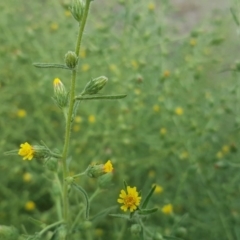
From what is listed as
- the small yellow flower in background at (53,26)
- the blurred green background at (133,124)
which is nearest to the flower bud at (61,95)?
the blurred green background at (133,124)

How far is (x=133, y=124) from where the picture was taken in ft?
6.36

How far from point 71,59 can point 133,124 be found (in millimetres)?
1004

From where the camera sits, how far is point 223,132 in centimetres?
226

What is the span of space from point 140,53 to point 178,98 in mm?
242

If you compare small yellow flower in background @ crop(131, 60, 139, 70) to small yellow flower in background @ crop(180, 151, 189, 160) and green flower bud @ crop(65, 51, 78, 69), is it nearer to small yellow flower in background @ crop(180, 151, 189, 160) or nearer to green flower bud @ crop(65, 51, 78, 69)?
small yellow flower in background @ crop(180, 151, 189, 160)

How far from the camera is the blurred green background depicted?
1.75 m

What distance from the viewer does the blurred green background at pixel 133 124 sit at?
1.75 meters

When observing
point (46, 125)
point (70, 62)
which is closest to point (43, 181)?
point (46, 125)

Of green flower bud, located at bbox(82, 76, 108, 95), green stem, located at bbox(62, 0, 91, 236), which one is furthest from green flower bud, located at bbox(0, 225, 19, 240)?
green flower bud, located at bbox(82, 76, 108, 95)

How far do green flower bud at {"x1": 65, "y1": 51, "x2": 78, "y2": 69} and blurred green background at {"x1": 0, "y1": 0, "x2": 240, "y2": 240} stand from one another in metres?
0.70

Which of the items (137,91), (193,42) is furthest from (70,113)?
(193,42)

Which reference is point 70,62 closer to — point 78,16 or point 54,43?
point 78,16

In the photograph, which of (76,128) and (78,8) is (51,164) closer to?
(78,8)

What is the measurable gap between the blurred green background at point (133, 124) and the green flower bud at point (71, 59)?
2.30 ft
